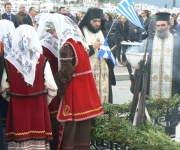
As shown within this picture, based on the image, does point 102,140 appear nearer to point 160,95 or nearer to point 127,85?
point 160,95

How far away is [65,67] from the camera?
445 cm

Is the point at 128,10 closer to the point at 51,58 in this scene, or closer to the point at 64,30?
the point at 64,30

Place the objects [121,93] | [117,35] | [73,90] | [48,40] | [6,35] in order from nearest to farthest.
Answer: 1. [73,90]
2. [6,35]
3. [48,40]
4. [121,93]
5. [117,35]

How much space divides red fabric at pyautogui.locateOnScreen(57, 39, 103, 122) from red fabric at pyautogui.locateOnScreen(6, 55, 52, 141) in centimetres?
24

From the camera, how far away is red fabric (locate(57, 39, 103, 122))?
455 cm

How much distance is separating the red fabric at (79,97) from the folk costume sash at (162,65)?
5.37 ft

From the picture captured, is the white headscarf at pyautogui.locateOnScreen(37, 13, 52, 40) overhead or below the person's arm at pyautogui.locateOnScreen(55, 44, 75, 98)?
overhead

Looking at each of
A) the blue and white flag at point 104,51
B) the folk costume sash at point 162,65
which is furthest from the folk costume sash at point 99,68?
the folk costume sash at point 162,65

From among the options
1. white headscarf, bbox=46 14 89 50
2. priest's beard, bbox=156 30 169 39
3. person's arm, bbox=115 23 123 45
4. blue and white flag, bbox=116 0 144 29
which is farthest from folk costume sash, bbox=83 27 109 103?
person's arm, bbox=115 23 123 45

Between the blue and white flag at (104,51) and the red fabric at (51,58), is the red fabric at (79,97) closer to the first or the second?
the red fabric at (51,58)

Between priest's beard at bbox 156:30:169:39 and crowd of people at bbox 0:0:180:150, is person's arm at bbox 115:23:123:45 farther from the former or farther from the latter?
crowd of people at bbox 0:0:180:150

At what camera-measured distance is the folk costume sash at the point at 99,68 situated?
19.4 feet

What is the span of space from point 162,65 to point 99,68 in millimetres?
880

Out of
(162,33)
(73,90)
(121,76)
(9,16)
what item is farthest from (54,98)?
(9,16)
